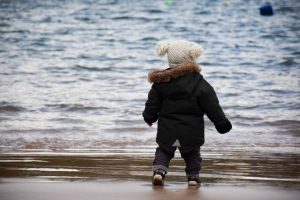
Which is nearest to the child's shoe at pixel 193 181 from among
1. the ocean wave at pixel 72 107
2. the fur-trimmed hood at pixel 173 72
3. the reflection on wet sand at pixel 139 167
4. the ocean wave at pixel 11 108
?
the reflection on wet sand at pixel 139 167

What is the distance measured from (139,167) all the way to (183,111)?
3.13ft

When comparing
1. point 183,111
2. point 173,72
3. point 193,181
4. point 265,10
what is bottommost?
point 265,10

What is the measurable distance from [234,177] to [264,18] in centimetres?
3404

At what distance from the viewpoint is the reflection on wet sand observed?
4.93 m

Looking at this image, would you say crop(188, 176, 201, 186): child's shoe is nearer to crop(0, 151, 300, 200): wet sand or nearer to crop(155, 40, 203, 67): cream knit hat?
crop(0, 151, 300, 200): wet sand

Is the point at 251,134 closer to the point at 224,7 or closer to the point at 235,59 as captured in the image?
the point at 235,59

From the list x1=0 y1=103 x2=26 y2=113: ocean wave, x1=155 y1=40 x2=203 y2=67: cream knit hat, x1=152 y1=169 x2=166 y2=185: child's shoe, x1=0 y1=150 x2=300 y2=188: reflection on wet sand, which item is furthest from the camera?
x1=0 y1=103 x2=26 y2=113: ocean wave

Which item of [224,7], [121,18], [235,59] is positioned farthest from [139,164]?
[224,7]

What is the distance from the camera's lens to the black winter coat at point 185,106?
469cm

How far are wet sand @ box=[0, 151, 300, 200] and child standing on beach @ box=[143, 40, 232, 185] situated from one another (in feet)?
0.70

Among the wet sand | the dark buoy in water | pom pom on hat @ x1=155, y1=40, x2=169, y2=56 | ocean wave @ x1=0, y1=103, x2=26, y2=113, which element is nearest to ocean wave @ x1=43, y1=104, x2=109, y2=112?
ocean wave @ x1=0, y1=103, x2=26, y2=113

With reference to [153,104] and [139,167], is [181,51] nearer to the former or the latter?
[153,104]

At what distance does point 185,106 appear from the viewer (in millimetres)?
4703

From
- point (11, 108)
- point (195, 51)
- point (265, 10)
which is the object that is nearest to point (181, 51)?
point (195, 51)
